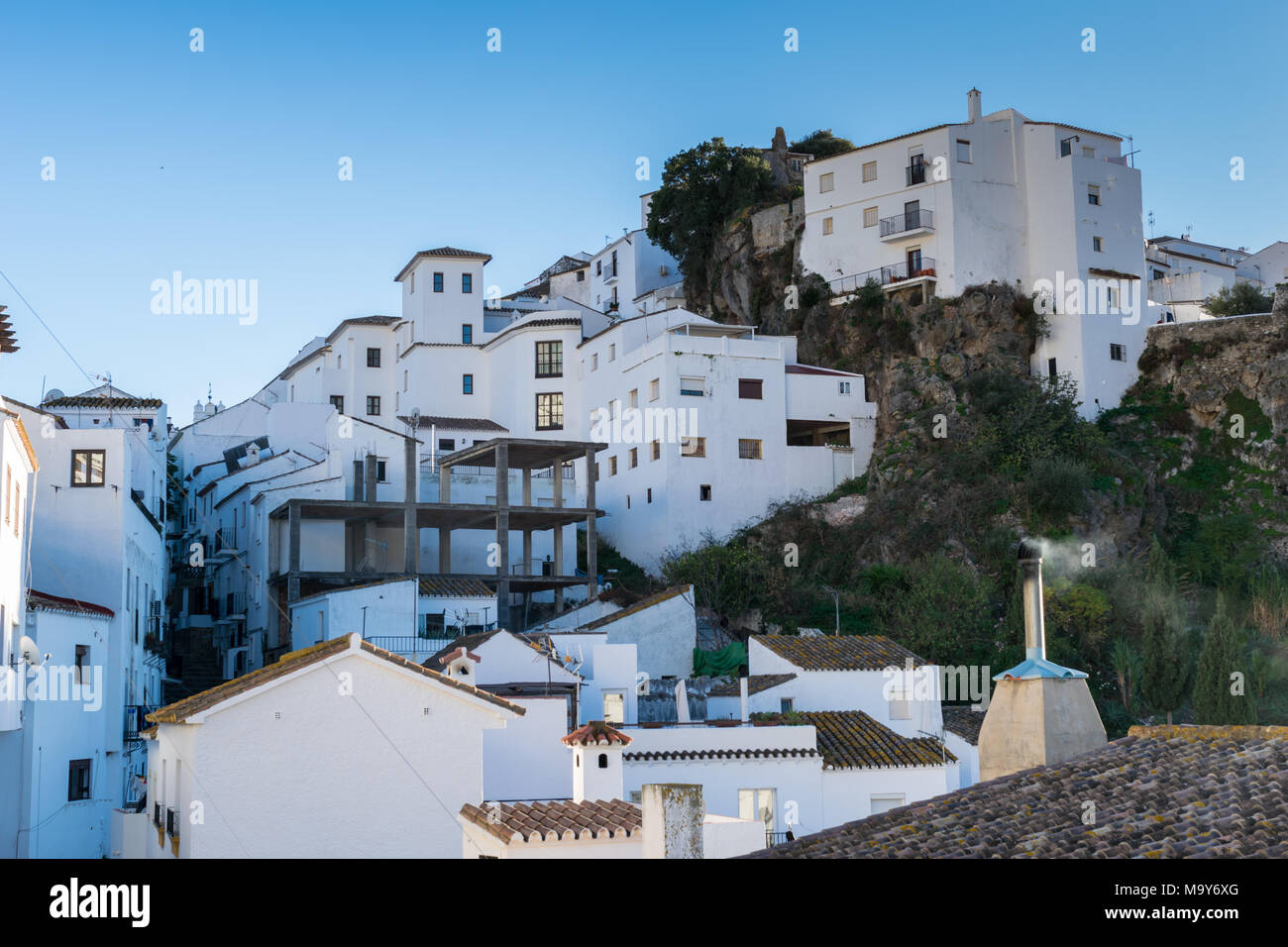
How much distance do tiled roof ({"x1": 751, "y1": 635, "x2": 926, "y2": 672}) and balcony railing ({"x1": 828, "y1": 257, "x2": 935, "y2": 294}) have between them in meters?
23.1

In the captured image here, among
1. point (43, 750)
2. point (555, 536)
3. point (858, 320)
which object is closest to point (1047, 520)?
point (858, 320)

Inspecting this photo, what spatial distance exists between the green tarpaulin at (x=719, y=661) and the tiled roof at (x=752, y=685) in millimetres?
4587

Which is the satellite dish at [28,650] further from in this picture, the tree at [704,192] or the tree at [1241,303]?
the tree at [1241,303]

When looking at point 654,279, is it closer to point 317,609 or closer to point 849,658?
point 317,609

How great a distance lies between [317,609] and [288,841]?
66.3 feet

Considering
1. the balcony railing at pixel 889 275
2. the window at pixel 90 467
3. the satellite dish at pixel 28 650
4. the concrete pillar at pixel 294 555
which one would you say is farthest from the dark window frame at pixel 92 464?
the balcony railing at pixel 889 275

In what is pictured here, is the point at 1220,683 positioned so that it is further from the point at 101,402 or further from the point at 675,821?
the point at 101,402

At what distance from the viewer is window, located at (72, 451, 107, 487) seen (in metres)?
30.6

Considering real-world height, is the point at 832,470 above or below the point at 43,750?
above

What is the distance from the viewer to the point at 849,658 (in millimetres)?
31344

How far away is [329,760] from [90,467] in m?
15.5

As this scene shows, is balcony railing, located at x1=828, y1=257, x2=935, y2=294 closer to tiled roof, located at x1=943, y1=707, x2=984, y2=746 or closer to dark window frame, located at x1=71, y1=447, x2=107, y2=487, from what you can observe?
tiled roof, located at x1=943, y1=707, x2=984, y2=746

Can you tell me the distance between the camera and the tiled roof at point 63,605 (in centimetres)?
2505
